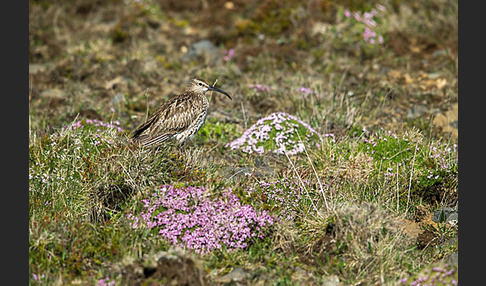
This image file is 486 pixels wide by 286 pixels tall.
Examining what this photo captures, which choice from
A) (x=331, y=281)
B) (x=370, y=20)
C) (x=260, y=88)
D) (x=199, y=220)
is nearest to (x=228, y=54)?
(x=260, y=88)

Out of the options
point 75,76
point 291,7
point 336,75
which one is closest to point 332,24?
point 291,7

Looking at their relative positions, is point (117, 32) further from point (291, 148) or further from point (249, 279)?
point (249, 279)

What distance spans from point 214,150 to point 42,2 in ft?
34.1

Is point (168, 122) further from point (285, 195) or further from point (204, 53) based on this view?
point (204, 53)

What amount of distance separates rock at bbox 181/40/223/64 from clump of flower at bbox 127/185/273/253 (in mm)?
7962

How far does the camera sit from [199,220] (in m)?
7.57

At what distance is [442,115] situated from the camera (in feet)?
42.0

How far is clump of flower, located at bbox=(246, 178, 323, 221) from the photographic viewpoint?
820 cm

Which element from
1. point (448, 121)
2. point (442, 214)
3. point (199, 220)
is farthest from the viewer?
point (448, 121)

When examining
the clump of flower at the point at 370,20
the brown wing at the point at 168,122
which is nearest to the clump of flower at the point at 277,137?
the brown wing at the point at 168,122

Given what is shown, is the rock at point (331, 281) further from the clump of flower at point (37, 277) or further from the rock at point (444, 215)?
the clump of flower at point (37, 277)

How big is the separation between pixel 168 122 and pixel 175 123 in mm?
119

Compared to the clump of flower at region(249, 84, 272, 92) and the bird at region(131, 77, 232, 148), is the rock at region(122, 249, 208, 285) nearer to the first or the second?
the bird at region(131, 77, 232, 148)

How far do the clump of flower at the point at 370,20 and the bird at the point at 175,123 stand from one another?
6.52 m
